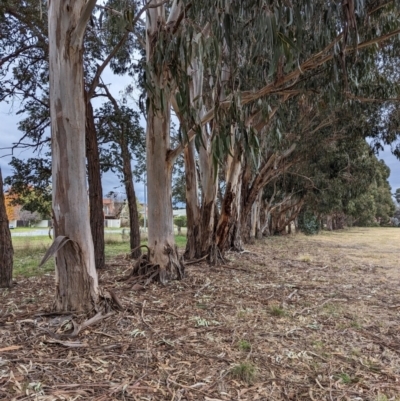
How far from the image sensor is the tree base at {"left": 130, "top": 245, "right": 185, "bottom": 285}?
5.21 m

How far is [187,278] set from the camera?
5520 mm

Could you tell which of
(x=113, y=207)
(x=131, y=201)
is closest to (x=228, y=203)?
(x=131, y=201)

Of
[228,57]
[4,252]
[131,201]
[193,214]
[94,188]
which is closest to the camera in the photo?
[4,252]

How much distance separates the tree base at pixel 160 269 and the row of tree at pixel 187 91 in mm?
20

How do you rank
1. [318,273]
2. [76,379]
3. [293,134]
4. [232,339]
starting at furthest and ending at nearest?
1. [293,134]
2. [318,273]
3. [232,339]
4. [76,379]

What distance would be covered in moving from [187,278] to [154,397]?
3.26 m

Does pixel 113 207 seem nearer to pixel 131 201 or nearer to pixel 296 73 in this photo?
pixel 131 201

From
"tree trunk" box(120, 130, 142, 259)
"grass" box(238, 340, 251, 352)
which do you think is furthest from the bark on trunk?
"tree trunk" box(120, 130, 142, 259)

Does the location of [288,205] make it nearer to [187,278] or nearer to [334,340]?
[187,278]

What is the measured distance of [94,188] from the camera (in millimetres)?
6559

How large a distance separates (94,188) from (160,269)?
2221mm

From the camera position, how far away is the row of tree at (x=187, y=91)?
11.4ft

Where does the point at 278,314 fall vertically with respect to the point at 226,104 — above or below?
below

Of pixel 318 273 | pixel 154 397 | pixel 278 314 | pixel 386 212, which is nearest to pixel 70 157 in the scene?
pixel 154 397
